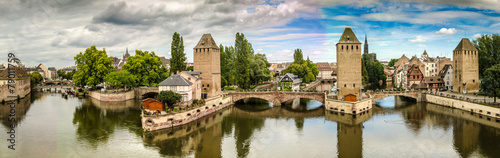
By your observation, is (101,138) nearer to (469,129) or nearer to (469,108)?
(469,129)

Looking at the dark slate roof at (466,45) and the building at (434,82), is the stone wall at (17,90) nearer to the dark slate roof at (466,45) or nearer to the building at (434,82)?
the dark slate roof at (466,45)

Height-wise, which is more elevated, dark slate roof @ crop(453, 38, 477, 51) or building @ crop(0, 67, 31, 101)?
dark slate roof @ crop(453, 38, 477, 51)

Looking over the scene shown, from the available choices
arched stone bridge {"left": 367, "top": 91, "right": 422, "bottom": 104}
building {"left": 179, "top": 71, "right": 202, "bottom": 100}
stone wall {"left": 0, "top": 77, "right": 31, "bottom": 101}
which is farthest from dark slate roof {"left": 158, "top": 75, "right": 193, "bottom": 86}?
stone wall {"left": 0, "top": 77, "right": 31, "bottom": 101}

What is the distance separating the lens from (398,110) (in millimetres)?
46062

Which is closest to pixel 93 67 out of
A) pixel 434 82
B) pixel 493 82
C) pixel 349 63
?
pixel 349 63

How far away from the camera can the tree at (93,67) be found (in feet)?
200

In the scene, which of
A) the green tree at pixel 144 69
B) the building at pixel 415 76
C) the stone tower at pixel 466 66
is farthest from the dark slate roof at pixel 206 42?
the building at pixel 415 76

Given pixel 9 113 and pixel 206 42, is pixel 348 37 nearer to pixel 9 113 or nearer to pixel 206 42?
pixel 206 42

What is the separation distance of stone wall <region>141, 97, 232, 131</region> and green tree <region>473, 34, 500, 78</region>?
47.9 metres

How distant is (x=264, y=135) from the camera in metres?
32.2

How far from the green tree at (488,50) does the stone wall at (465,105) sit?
1288cm

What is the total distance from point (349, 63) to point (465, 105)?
1669 centimetres

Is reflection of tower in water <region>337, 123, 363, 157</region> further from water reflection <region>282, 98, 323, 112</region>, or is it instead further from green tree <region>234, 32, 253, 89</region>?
green tree <region>234, 32, 253, 89</region>

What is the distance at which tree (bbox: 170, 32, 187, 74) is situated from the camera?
204 feet
